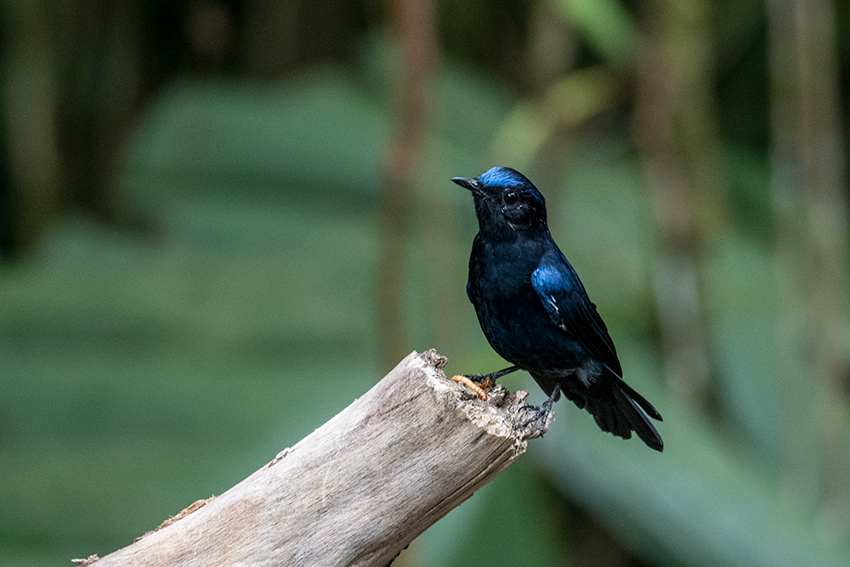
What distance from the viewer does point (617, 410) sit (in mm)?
1396

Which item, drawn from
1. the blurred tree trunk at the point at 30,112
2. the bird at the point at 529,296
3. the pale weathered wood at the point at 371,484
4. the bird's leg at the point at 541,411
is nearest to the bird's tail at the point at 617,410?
the bird at the point at 529,296

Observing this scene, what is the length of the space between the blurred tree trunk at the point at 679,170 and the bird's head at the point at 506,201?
2.14 meters

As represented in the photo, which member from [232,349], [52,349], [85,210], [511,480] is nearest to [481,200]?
[511,480]

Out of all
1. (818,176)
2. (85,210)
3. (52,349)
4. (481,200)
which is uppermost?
(85,210)

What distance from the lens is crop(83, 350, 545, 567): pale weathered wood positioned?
114cm

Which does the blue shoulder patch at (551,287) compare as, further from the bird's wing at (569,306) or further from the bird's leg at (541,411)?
the bird's leg at (541,411)

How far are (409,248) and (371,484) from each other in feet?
7.85

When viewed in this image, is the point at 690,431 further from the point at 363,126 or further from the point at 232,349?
the point at 363,126

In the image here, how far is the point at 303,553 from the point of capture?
1.14 meters

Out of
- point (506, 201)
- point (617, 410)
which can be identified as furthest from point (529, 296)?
point (617, 410)

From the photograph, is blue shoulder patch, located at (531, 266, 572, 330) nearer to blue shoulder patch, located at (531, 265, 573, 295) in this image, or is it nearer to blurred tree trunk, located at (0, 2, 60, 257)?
blue shoulder patch, located at (531, 265, 573, 295)

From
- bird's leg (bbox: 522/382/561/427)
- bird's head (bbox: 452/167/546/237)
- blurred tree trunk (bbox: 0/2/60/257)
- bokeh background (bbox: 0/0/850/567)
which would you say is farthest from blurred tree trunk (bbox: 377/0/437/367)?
blurred tree trunk (bbox: 0/2/60/257)

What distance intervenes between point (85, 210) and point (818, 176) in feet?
11.9

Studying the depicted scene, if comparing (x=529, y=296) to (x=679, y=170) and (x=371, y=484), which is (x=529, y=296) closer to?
(x=371, y=484)
